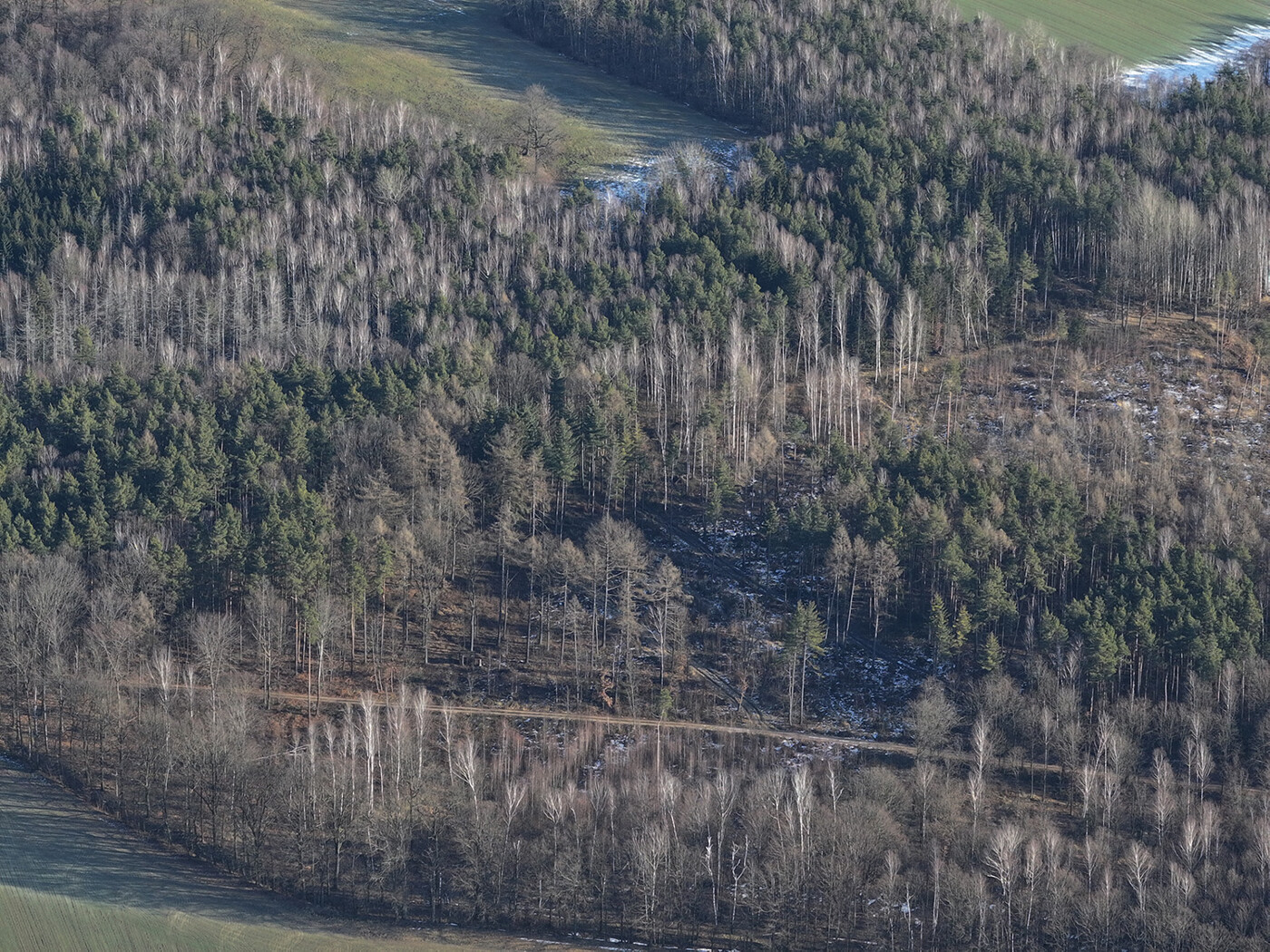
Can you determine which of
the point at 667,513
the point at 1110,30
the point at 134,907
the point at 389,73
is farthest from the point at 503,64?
the point at 134,907

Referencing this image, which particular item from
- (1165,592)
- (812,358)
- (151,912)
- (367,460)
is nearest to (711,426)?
(812,358)

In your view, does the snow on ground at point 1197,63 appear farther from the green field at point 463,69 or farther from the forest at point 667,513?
the green field at point 463,69

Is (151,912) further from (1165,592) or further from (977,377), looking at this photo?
(977,377)

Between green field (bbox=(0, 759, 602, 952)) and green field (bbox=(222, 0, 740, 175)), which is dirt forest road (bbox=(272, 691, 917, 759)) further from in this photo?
green field (bbox=(222, 0, 740, 175))

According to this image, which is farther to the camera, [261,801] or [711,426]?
[711,426]

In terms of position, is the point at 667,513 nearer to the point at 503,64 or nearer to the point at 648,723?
the point at 648,723
